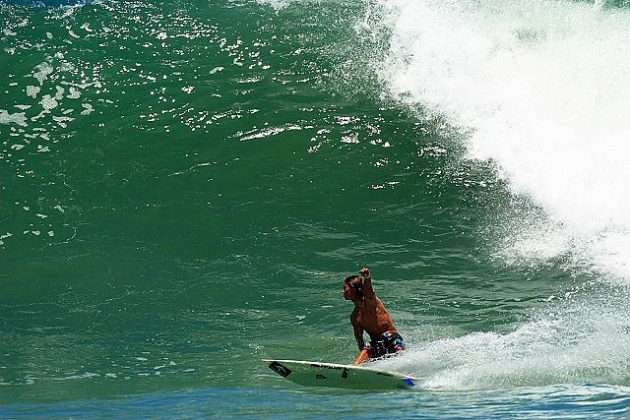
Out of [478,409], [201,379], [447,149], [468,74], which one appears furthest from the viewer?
[468,74]

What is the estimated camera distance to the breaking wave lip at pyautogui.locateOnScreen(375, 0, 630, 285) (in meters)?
11.4

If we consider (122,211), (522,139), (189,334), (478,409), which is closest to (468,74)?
(522,139)

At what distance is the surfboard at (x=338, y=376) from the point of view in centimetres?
772

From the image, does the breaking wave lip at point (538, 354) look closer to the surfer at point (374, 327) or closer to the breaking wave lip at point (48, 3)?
the surfer at point (374, 327)

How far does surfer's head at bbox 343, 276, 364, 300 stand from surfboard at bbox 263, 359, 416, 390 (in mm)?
672

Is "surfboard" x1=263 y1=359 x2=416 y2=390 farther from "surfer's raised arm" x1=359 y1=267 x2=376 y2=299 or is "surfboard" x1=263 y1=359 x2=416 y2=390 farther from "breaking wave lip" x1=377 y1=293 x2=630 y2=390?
"surfer's raised arm" x1=359 y1=267 x2=376 y2=299

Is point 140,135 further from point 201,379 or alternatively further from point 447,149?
point 201,379

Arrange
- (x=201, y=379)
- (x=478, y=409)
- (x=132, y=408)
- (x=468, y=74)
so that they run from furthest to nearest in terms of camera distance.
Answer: (x=468, y=74) < (x=201, y=379) < (x=132, y=408) < (x=478, y=409)

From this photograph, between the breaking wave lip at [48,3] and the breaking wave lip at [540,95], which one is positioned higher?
the breaking wave lip at [48,3]

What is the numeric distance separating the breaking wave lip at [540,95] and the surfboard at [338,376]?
3.57 metres

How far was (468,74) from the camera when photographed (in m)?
13.7

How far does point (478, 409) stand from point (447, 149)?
6336 mm

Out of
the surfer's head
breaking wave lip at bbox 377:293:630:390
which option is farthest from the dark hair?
breaking wave lip at bbox 377:293:630:390

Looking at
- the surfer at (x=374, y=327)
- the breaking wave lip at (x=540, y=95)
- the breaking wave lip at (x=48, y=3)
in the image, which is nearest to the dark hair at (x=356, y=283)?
the surfer at (x=374, y=327)
